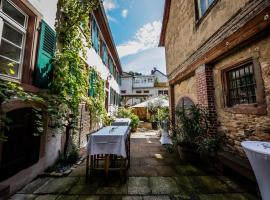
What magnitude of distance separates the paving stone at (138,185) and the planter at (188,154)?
1656 mm

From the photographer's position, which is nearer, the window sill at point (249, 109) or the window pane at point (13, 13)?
the window sill at point (249, 109)

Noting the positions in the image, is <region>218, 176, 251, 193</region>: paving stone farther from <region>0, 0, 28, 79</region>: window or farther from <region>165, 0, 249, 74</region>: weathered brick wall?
<region>0, 0, 28, 79</region>: window

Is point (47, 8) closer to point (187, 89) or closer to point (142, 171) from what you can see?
point (142, 171)

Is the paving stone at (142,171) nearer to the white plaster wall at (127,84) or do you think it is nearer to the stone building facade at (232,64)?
the stone building facade at (232,64)

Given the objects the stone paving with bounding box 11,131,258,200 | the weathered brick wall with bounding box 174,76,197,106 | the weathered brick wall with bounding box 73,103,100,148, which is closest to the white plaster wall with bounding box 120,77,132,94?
the weathered brick wall with bounding box 174,76,197,106

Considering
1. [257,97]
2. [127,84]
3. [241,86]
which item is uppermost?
[127,84]

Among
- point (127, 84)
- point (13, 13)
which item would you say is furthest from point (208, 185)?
point (127, 84)

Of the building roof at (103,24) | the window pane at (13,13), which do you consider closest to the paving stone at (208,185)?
the window pane at (13,13)

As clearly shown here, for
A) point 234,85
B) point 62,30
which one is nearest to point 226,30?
point 234,85

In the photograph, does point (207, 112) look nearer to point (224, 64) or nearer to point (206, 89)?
point (206, 89)

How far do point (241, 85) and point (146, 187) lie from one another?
3143 mm

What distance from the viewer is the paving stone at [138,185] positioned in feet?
9.50

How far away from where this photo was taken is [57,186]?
3086 mm

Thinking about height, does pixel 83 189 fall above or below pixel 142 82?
below
